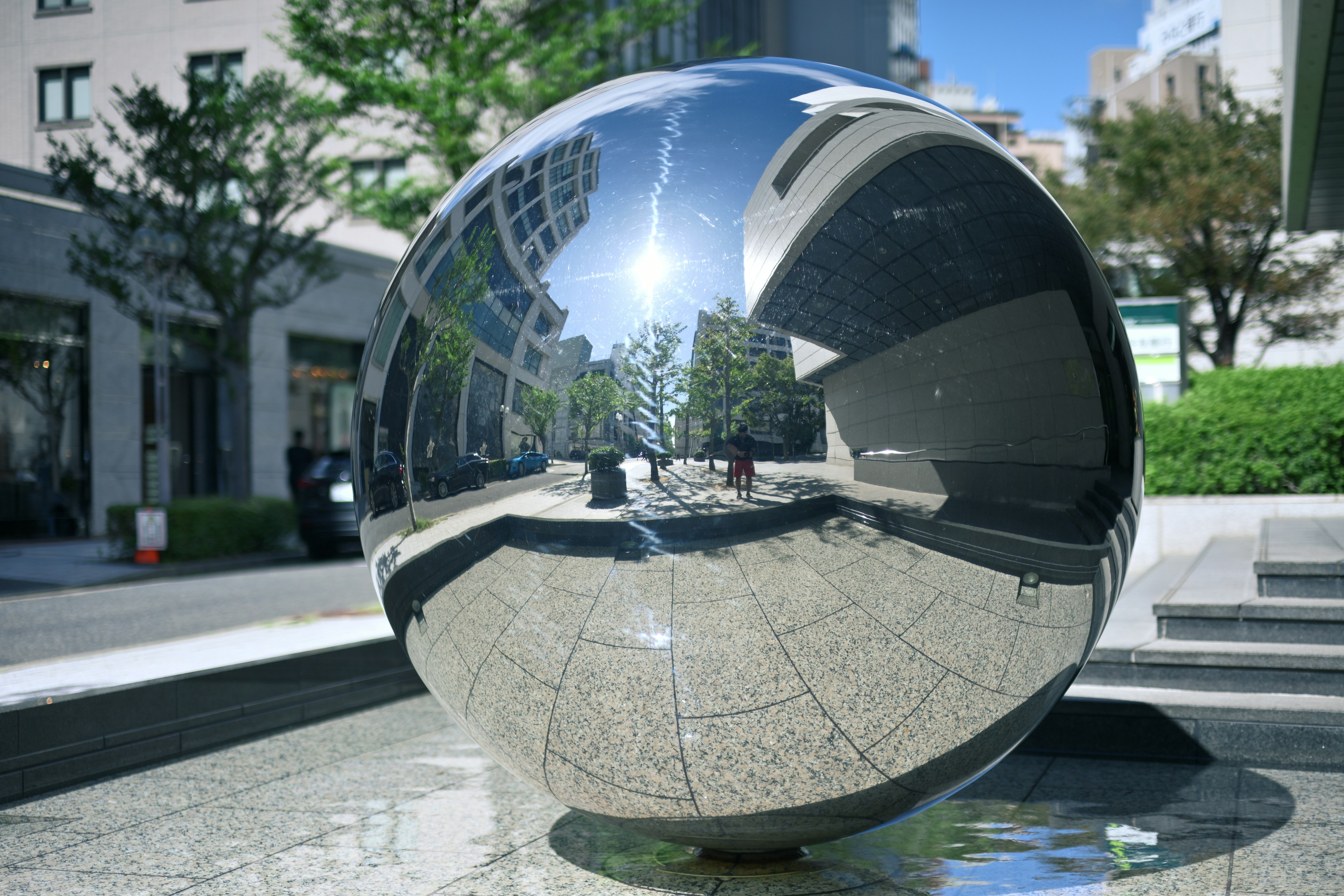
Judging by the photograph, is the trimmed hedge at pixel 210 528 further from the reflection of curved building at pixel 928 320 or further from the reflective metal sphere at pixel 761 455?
the reflection of curved building at pixel 928 320

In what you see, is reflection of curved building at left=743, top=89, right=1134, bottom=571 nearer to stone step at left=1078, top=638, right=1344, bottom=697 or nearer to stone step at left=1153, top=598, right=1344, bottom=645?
stone step at left=1078, top=638, right=1344, bottom=697

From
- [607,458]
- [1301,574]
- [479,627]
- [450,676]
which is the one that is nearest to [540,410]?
[607,458]

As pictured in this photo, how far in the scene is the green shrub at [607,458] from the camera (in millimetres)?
2842

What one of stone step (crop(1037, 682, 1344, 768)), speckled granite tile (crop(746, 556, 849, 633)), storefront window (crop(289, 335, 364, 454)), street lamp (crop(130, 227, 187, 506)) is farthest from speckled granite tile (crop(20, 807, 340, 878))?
storefront window (crop(289, 335, 364, 454))

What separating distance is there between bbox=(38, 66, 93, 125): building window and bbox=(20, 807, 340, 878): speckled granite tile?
2069 centimetres

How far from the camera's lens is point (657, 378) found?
2.82 m

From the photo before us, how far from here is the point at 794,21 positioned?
183 feet

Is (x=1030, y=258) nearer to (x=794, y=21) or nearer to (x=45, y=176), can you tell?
(x=45, y=176)

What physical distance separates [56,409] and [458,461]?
22220 mm

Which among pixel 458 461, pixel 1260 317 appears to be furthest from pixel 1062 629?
pixel 1260 317

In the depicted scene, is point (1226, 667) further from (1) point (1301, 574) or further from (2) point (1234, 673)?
(1) point (1301, 574)

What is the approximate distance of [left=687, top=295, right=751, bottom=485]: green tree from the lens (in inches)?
111

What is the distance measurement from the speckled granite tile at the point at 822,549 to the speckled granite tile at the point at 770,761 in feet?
1.22

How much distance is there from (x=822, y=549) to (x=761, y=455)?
11.8 inches
